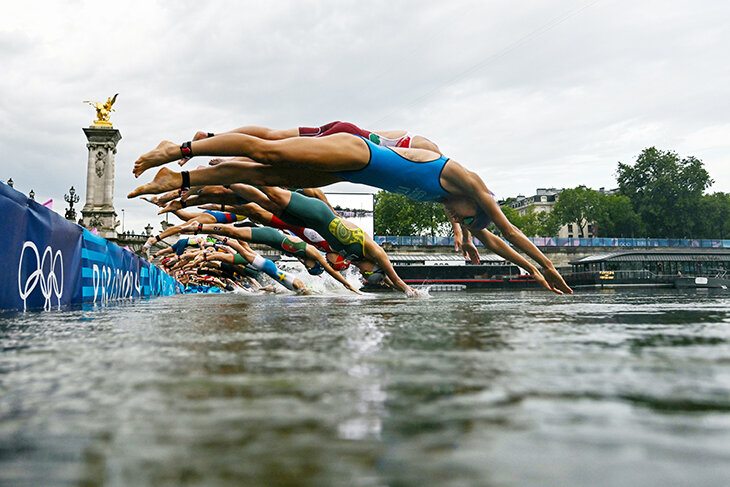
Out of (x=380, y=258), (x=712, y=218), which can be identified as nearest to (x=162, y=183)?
(x=380, y=258)

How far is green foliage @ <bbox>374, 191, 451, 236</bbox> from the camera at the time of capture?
218 ft

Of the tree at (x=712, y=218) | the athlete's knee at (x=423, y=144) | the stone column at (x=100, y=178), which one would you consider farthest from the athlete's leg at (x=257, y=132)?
the tree at (x=712, y=218)

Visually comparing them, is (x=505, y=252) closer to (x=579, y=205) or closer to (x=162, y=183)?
(x=162, y=183)

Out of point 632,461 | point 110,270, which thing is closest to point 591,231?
point 110,270

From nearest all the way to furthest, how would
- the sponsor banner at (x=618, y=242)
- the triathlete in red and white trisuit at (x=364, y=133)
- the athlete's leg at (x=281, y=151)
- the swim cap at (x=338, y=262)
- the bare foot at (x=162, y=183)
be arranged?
the athlete's leg at (x=281, y=151) < the bare foot at (x=162, y=183) < the triathlete in red and white trisuit at (x=364, y=133) < the swim cap at (x=338, y=262) < the sponsor banner at (x=618, y=242)

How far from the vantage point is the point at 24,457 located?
0.62 metres

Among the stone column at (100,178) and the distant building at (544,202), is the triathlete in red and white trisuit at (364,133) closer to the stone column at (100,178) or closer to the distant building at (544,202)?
the stone column at (100,178)

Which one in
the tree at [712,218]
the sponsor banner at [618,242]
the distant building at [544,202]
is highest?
the distant building at [544,202]

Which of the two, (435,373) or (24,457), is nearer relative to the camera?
(24,457)

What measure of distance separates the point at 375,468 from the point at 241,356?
0.97m

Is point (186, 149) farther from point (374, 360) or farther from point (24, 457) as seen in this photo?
point (24, 457)

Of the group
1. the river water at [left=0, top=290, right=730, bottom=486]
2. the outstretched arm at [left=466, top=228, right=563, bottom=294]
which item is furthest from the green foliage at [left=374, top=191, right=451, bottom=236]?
the river water at [left=0, top=290, right=730, bottom=486]

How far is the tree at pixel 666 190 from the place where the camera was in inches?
2579

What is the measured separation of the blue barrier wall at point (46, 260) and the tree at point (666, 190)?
7065 cm
